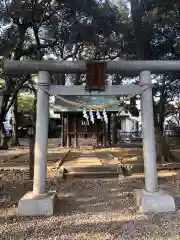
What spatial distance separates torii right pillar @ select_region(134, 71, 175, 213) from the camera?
6141 millimetres

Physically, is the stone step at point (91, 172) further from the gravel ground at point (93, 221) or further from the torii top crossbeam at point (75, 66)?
the torii top crossbeam at point (75, 66)

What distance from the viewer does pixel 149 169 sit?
6406 mm

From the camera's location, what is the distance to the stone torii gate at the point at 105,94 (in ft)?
20.4

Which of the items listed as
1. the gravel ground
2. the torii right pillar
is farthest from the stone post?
the torii right pillar

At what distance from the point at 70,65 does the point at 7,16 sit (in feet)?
21.2

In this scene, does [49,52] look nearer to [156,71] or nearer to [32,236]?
[156,71]

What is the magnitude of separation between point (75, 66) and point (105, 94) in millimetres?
793

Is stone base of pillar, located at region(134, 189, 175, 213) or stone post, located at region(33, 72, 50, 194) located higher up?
stone post, located at region(33, 72, 50, 194)

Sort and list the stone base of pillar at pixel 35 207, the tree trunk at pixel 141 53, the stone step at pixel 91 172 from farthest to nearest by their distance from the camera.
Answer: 1. the tree trunk at pixel 141 53
2. the stone step at pixel 91 172
3. the stone base of pillar at pixel 35 207

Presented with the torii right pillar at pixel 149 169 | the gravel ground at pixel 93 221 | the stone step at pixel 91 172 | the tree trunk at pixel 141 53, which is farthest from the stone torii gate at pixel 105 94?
the tree trunk at pixel 141 53

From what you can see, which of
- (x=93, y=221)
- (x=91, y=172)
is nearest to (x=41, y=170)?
(x=93, y=221)

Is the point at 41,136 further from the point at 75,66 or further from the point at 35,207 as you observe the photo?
the point at 75,66

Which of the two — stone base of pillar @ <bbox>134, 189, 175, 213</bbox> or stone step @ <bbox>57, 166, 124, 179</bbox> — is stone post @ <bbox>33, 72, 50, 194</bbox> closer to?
stone base of pillar @ <bbox>134, 189, 175, 213</bbox>

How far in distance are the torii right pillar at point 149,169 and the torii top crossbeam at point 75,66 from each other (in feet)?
0.57
